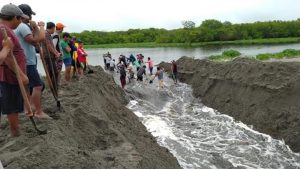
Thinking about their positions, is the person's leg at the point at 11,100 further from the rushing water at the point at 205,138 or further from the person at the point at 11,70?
the rushing water at the point at 205,138

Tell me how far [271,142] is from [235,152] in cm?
202

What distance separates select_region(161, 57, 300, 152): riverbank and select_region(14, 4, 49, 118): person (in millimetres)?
9200

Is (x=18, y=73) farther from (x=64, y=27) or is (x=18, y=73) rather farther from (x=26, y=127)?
(x=64, y=27)

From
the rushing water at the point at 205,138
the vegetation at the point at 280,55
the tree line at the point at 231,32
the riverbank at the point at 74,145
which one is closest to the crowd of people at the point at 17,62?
the riverbank at the point at 74,145

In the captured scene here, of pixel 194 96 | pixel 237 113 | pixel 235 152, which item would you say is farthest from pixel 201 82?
pixel 235 152

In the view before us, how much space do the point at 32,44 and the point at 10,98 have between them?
123 centimetres

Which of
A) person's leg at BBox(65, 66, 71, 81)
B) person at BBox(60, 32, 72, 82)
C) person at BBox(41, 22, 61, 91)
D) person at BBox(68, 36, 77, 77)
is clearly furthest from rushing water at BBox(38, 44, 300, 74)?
person at BBox(41, 22, 61, 91)

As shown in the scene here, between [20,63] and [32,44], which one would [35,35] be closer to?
[32,44]

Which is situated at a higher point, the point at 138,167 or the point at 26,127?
→ the point at 26,127

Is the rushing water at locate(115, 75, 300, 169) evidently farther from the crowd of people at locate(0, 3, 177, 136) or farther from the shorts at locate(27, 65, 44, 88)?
the shorts at locate(27, 65, 44, 88)

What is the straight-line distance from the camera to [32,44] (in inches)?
261

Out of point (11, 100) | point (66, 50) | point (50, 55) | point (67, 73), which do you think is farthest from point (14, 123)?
point (67, 73)

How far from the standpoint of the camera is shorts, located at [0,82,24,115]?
5773mm

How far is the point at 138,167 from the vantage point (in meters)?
6.38
